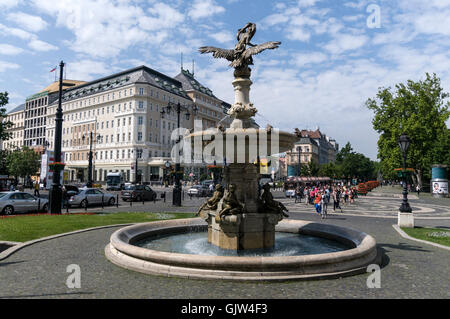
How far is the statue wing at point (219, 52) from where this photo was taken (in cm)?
790

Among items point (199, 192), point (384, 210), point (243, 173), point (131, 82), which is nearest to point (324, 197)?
point (384, 210)

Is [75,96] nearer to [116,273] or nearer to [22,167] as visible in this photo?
[22,167]

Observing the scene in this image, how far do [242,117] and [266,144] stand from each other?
57.5 inches

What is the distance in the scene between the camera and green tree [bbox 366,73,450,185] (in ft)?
151

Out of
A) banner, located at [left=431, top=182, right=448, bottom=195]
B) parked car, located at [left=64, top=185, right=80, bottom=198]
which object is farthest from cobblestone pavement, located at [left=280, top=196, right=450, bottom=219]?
banner, located at [left=431, top=182, right=448, bottom=195]

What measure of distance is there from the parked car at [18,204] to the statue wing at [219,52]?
15.1 m

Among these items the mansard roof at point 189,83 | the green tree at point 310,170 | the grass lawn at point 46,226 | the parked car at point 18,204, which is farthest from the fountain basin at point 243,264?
the green tree at point 310,170

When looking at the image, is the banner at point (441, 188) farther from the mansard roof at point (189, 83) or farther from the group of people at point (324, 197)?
the mansard roof at point (189, 83)

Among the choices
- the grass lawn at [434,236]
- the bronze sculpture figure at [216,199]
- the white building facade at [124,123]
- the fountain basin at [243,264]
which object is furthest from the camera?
the white building facade at [124,123]

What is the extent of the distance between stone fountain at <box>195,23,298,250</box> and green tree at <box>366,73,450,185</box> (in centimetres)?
4381

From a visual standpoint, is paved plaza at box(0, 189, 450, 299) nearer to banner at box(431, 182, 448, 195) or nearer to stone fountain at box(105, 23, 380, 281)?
stone fountain at box(105, 23, 380, 281)

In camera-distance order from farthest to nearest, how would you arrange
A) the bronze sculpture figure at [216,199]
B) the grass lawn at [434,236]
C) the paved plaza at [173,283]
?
the grass lawn at [434,236] → the bronze sculpture figure at [216,199] → the paved plaza at [173,283]

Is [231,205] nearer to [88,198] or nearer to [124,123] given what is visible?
[88,198]

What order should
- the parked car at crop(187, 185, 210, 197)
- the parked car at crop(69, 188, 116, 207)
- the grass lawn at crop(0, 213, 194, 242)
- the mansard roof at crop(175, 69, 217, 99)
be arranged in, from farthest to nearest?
the mansard roof at crop(175, 69, 217, 99) → the parked car at crop(187, 185, 210, 197) → the parked car at crop(69, 188, 116, 207) → the grass lawn at crop(0, 213, 194, 242)
